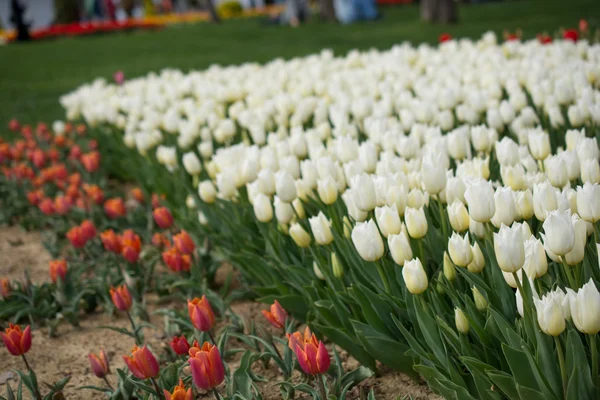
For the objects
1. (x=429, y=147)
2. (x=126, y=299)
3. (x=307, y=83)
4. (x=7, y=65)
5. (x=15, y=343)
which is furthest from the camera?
(x=7, y=65)

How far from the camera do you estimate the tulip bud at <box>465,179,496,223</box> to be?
6.17 ft

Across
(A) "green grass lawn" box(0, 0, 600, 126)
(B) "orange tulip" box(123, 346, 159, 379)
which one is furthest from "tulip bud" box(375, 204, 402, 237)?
(A) "green grass lawn" box(0, 0, 600, 126)

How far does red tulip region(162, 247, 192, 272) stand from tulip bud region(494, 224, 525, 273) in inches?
73.0

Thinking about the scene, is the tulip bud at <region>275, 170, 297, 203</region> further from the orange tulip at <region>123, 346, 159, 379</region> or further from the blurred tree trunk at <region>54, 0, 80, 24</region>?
the blurred tree trunk at <region>54, 0, 80, 24</region>

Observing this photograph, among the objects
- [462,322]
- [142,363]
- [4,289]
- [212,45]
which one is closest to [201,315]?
[142,363]

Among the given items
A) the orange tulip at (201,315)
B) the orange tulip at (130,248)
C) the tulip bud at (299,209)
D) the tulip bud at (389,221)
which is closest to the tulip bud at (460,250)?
the tulip bud at (389,221)

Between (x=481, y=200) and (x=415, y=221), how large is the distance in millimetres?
257

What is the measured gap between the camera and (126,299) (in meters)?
2.69

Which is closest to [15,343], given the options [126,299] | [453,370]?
[126,299]

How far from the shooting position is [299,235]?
8.45ft

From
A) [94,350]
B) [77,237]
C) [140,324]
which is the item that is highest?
[77,237]

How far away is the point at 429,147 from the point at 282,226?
2.47 feet

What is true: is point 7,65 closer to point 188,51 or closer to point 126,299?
point 188,51

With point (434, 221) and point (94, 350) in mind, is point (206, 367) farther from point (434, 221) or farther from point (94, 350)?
point (94, 350)
